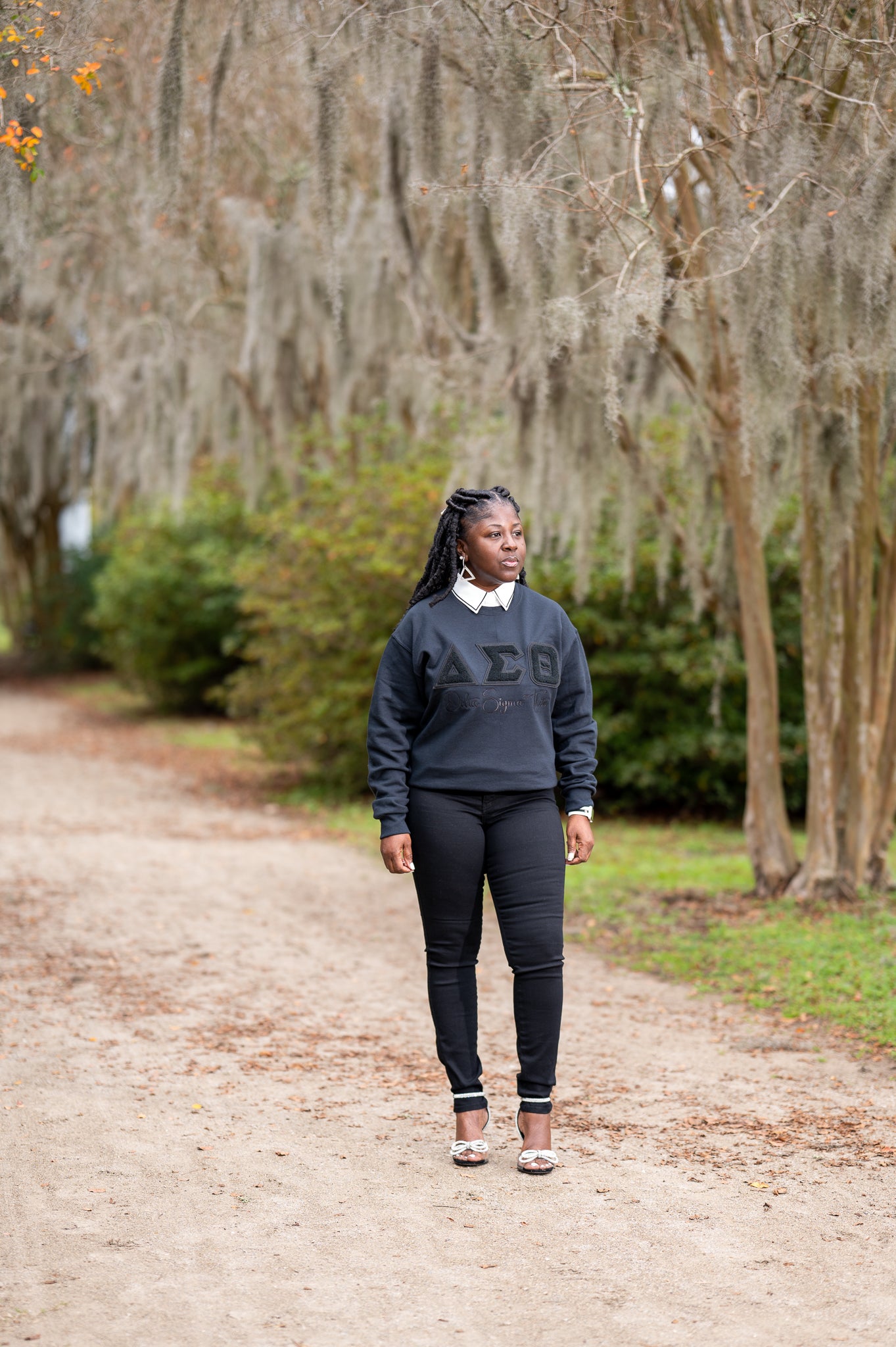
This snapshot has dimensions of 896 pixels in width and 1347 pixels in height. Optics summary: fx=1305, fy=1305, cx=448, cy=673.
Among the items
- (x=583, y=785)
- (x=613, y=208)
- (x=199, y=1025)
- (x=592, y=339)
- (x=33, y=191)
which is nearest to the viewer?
(x=583, y=785)

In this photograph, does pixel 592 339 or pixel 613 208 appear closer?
pixel 613 208

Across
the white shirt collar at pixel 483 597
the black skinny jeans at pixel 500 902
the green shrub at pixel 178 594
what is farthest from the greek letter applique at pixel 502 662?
the green shrub at pixel 178 594

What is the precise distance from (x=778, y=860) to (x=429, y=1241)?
4.31 metres

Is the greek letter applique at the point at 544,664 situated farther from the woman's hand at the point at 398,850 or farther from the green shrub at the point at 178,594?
the green shrub at the point at 178,594

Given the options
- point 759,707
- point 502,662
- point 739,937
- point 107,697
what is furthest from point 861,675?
point 107,697

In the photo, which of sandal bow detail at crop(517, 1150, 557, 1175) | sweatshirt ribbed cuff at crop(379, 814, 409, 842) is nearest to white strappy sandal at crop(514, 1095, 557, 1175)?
sandal bow detail at crop(517, 1150, 557, 1175)

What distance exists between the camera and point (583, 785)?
3.51 m

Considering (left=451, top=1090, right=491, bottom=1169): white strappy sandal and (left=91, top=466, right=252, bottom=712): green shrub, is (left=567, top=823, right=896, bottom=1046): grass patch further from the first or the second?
(left=91, top=466, right=252, bottom=712): green shrub

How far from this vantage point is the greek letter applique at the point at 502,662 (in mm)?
3387

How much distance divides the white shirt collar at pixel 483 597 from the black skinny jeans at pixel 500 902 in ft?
1.64

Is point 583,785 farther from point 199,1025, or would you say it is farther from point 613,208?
point 613,208

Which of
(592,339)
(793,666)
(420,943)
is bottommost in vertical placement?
(420,943)

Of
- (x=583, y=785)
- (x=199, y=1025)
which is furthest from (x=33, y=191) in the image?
(x=583, y=785)

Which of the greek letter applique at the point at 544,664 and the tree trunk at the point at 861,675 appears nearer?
the greek letter applique at the point at 544,664
